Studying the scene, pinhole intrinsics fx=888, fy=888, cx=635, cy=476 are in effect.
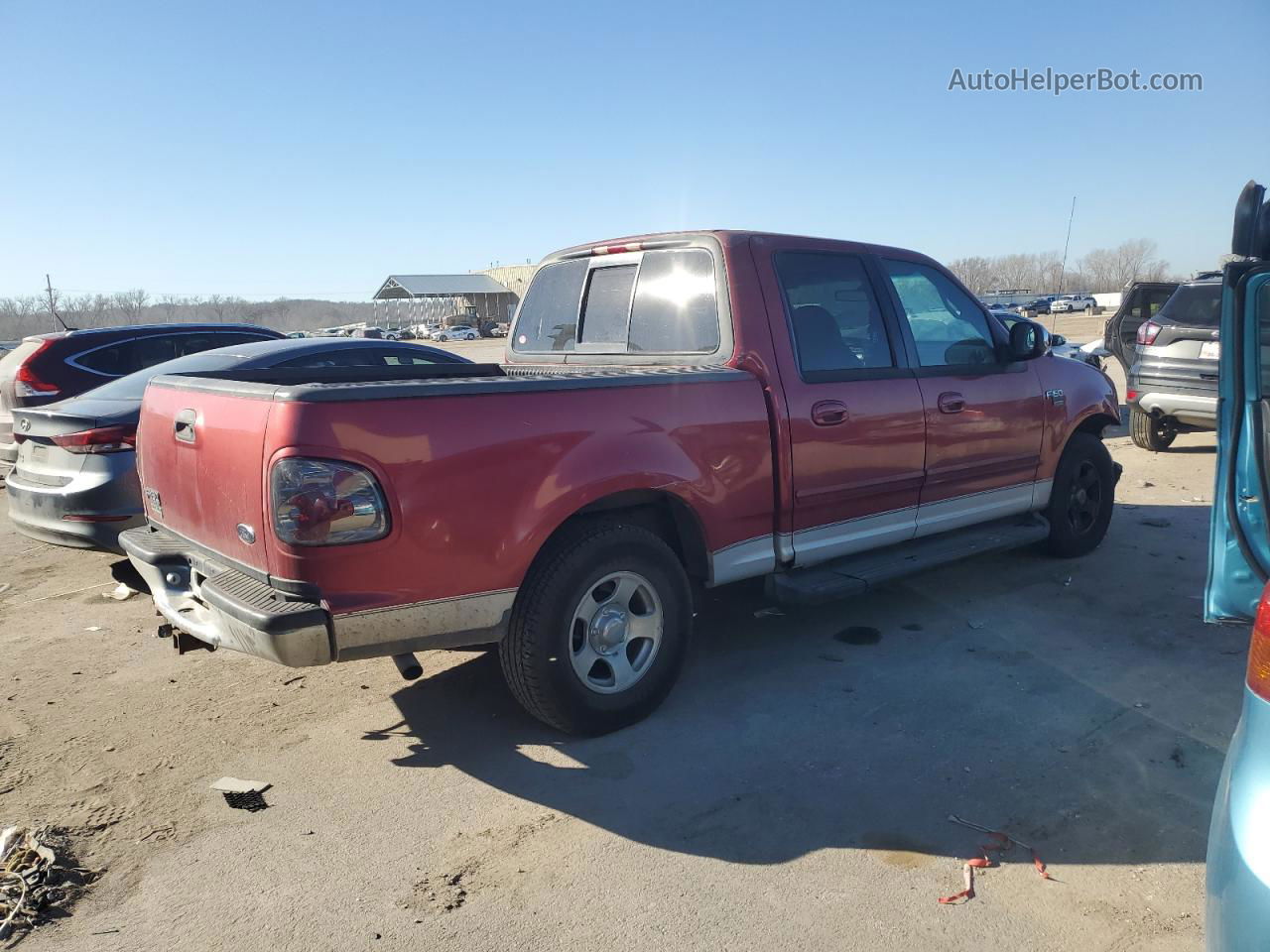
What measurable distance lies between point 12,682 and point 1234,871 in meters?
5.05

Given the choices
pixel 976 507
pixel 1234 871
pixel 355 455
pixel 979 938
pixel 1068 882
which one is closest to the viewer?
pixel 1234 871

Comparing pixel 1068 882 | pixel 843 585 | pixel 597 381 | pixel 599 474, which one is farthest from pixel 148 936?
pixel 843 585

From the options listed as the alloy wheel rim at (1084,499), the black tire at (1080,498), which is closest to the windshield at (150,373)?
the black tire at (1080,498)

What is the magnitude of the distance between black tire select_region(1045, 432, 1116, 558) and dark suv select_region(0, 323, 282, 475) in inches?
296

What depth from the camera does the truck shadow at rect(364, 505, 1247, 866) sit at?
301 cm

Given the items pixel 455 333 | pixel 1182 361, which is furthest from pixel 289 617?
pixel 455 333

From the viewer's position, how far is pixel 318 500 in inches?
113

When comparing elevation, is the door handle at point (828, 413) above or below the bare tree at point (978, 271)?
below

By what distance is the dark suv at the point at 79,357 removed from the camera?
7.85m

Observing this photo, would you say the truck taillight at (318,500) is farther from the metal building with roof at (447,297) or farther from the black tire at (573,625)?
the metal building with roof at (447,297)

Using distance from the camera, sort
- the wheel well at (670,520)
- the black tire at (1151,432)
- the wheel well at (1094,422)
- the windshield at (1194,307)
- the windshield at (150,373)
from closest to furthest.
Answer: the wheel well at (670,520) < the windshield at (150,373) < the wheel well at (1094,422) < the windshield at (1194,307) < the black tire at (1151,432)

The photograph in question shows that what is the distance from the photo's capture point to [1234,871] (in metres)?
1.58

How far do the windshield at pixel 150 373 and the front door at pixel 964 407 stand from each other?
394cm

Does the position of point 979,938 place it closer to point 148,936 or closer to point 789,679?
point 789,679
